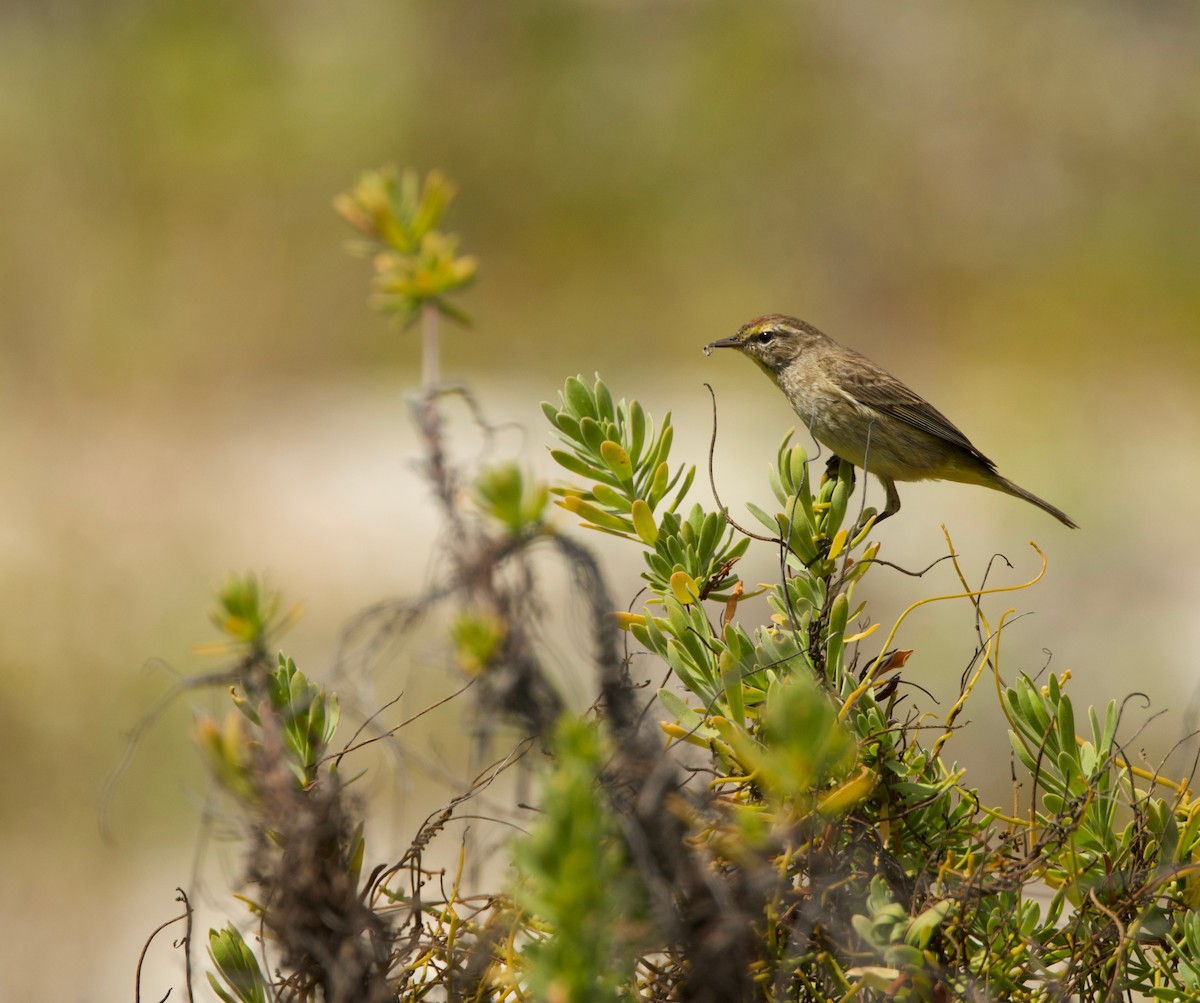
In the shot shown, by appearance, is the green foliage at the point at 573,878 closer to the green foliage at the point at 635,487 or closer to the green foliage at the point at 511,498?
the green foliage at the point at 511,498

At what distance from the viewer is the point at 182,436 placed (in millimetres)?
10297

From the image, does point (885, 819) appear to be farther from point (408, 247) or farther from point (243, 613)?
point (408, 247)

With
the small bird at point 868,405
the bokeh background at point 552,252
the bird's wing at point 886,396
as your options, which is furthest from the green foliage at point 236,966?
the bokeh background at point 552,252

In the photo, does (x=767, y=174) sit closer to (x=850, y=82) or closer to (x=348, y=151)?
(x=850, y=82)

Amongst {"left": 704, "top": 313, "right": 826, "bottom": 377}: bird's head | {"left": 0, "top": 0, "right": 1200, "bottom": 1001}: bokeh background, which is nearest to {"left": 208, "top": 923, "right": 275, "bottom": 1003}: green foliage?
{"left": 704, "top": 313, "right": 826, "bottom": 377}: bird's head

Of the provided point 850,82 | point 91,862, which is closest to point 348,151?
point 850,82

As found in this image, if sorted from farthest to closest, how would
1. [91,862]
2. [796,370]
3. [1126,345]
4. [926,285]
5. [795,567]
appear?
[926,285] → [1126,345] → [91,862] → [796,370] → [795,567]

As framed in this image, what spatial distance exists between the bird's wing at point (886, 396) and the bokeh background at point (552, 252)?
4007 mm

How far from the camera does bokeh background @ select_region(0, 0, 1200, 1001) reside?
876 cm

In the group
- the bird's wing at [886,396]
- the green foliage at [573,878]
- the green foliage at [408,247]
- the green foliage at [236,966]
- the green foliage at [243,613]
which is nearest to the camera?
the green foliage at [573,878]

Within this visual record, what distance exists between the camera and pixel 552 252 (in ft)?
37.4

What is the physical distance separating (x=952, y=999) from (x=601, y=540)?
5.87m

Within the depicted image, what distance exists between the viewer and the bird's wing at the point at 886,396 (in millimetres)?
3852

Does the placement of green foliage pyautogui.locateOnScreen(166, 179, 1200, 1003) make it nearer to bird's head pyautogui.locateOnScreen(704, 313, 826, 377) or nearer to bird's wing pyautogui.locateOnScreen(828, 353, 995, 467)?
bird's wing pyautogui.locateOnScreen(828, 353, 995, 467)
